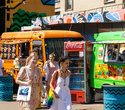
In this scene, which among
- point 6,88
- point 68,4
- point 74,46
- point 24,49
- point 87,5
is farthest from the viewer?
point 68,4

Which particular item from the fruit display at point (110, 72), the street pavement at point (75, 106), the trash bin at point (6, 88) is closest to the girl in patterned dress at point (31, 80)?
the street pavement at point (75, 106)

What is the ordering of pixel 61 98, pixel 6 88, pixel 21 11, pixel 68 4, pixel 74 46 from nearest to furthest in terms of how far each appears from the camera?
pixel 61 98, pixel 74 46, pixel 6 88, pixel 68 4, pixel 21 11

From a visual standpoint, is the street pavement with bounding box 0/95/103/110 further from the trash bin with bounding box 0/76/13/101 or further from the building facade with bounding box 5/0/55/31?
the building facade with bounding box 5/0/55/31

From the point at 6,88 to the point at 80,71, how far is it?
2870 mm

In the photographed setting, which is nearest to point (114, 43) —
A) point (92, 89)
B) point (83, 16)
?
point (92, 89)

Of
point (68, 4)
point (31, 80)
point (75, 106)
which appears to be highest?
point (68, 4)

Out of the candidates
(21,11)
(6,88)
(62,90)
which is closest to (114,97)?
(62,90)

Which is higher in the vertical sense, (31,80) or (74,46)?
(74,46)

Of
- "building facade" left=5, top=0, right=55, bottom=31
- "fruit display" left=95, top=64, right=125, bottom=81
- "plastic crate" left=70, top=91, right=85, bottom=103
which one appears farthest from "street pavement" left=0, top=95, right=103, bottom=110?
"building facade" left=5, top=0, right=55, bottom=31

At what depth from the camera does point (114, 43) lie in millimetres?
13359

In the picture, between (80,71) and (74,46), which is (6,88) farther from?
(74,46)

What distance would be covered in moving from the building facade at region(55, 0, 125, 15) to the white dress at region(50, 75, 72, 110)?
57.0 feet

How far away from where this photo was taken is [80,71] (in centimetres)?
1431

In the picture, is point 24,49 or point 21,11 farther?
Answer: point 21,11
